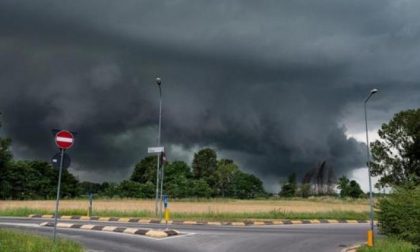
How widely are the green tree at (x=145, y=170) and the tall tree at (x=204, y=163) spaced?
36.2 feet

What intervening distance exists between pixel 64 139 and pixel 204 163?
112m

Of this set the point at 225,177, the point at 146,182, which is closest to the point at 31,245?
the point at 146,182

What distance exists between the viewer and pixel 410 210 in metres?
20.5

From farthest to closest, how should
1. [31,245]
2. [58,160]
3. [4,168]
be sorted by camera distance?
[4,168] < [58,160] < [31,245]

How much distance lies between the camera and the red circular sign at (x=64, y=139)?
16484 millimetres

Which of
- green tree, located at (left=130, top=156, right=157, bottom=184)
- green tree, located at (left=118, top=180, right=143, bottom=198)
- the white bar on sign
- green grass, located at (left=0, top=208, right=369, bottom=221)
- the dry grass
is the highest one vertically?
green tree, located at (left=130, top=156, right=157, bottom=184)

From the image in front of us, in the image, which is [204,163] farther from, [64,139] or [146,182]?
[64,139]

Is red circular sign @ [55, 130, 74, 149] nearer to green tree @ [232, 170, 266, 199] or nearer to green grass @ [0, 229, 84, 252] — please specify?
green grass @ [0, 229, 84, 252]

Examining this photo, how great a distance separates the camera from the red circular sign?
1648 cm

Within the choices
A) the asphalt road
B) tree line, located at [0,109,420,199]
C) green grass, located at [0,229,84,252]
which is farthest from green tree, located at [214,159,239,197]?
green grass, located at [0,229,84,252]

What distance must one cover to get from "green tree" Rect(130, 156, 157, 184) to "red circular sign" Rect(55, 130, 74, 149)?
105 meters

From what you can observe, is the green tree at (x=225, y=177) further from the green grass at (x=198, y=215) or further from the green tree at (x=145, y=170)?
the green grass at (x=198, y=215)

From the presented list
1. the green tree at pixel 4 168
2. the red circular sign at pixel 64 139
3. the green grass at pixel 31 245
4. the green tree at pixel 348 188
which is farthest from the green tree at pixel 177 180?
the green grass at pixel 31 245

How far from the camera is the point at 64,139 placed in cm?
1667
